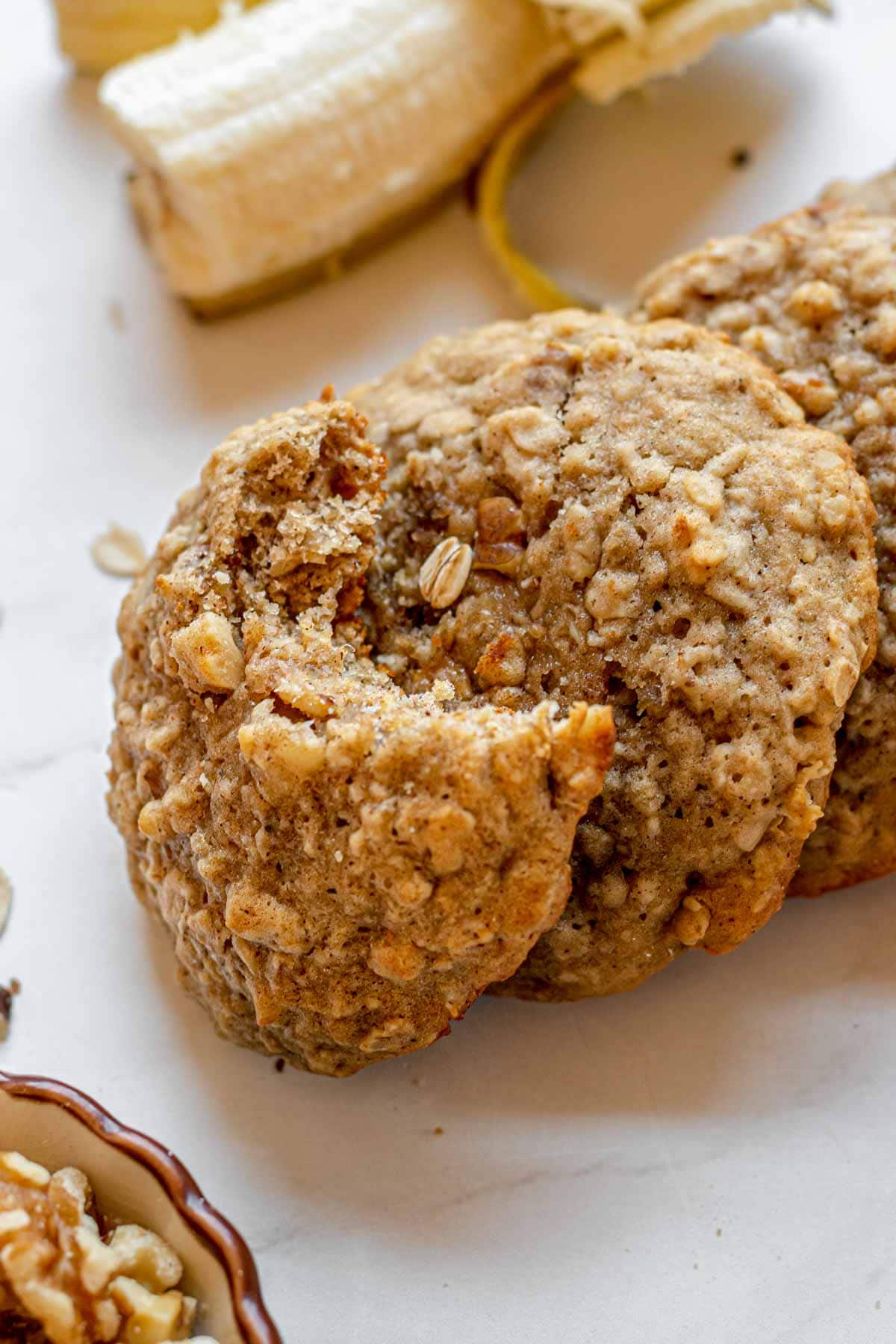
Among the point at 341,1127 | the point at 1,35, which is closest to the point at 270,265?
the point at 1,35

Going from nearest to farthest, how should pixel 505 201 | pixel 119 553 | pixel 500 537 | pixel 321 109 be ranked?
pixel 500 537
pixel 119 553
pixel 321 109
pixel 505 201

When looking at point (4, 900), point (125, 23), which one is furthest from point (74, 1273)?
point (125, 23)

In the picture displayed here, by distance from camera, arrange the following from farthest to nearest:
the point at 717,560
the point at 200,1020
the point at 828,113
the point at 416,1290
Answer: the point at 828,113
the point at 200,1020
the point at 416,1290
the point at 717,560

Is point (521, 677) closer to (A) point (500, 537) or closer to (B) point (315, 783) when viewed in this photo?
(A) point (500, 537)

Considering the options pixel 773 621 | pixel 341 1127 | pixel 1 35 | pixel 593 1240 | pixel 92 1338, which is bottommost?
pixel 593 1240

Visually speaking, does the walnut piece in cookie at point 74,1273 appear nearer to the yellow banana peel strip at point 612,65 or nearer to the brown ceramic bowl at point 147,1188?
the brown ceramic bowl at point 147,1188

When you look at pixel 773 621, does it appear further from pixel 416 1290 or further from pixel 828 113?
pixel 828 113
